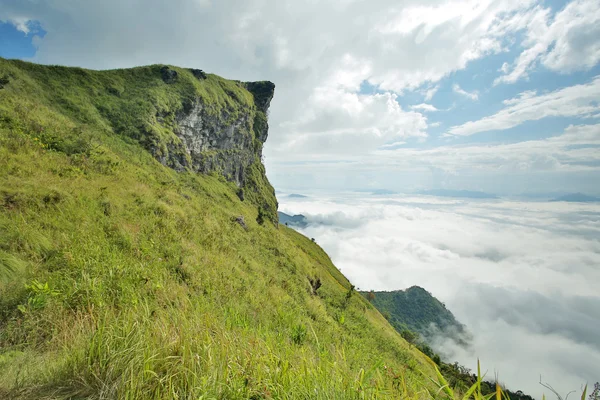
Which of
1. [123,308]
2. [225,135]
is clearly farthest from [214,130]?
[123,308]

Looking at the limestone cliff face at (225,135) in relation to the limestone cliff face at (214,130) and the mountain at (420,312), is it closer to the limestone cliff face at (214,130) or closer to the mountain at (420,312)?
the limestone cliff face at (214,130)

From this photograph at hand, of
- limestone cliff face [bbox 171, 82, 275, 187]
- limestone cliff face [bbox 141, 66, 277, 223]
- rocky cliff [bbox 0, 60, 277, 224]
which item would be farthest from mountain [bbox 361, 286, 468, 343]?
limestone cliff face [bbox 171, 82, 275, 187]

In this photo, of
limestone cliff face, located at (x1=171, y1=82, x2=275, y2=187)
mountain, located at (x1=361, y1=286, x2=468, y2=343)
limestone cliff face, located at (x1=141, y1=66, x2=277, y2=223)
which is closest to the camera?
limestone cliff face, located at (x1=141, y1=66, x2=277, y2=223)

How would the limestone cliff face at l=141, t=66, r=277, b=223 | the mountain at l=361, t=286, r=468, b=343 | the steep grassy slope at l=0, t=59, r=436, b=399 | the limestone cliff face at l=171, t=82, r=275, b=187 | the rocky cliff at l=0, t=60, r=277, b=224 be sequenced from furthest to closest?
the mountain at l=361, t=286, r=468, b=343 → the limestone cliff face at l=171, t=82, r=275, b=187 → the limestone cliff face at l=141, t=66, r=277, b=223 → the rocky cliff at l=0, t=60, r=277, b=224 → the steep grassy slope at l=0, t=59, r=436, b=399

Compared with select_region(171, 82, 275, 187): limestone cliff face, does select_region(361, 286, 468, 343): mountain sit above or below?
below

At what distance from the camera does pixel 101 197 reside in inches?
444

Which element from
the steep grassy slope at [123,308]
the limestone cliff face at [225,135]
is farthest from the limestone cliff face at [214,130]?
the steep grassy slope at [123,308]

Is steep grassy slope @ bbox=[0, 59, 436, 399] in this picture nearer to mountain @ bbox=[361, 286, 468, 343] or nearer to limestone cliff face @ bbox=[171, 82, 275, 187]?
limestone cliff face @ bbox=[171, 82, 275, 187]

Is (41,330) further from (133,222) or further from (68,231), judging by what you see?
(133,222)

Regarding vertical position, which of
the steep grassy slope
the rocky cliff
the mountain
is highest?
the rocky cliff

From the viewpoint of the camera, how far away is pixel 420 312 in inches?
6752

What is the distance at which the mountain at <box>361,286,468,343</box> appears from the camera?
15988 centimetres

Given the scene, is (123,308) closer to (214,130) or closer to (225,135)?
(214,130)

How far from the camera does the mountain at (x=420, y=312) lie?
15988cm
